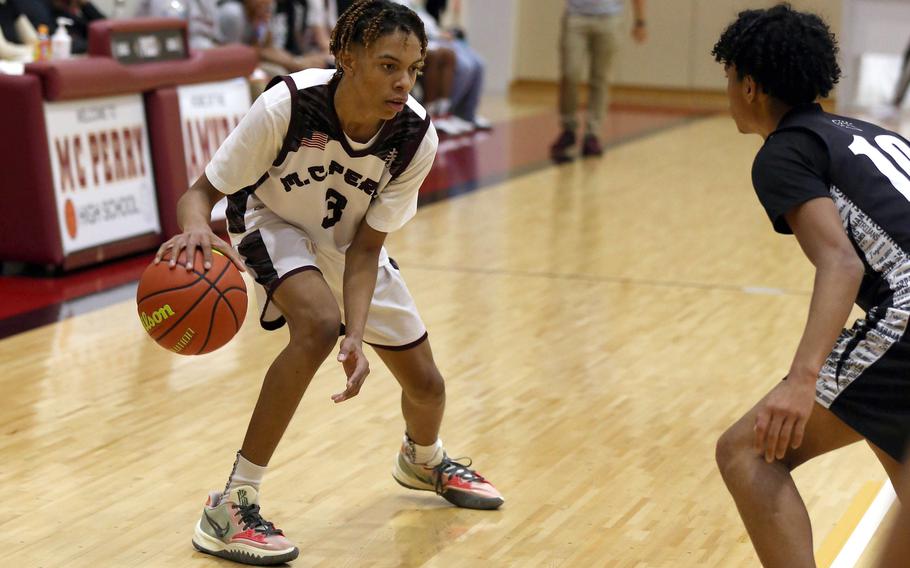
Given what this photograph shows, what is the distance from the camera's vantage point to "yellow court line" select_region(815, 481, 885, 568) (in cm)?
339

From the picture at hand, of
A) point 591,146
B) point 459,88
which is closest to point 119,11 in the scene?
point 459,88

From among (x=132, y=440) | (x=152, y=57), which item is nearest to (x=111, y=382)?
(x=132, y=440)

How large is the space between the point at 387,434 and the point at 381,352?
888 millimetres

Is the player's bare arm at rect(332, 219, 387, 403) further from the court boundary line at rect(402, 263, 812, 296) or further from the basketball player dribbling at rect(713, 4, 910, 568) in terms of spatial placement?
the court boundary line at rect(402, 263, 812, 296)

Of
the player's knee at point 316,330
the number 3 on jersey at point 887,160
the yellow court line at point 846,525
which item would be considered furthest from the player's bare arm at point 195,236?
the yellow court line at point 846,525

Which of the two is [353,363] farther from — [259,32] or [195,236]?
[259,32]

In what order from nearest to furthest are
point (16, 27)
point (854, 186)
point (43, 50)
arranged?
point (854, 186) < point (43, 50) < point (16, 27)

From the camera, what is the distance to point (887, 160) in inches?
103

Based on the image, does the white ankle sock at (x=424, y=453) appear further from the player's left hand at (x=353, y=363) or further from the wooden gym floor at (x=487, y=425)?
the player's left hand at (x=353, y=363)

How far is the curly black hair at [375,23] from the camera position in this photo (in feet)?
10.4

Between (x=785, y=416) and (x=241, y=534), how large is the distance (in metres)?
1.47

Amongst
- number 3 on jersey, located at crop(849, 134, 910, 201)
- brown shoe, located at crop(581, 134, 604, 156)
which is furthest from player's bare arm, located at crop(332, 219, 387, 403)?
brown shoe, located at crop(581, 134, 604, 156)

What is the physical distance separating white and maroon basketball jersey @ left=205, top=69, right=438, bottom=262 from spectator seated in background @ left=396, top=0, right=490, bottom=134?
9055mm

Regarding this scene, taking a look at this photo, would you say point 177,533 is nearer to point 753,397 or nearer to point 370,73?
point 370,73
